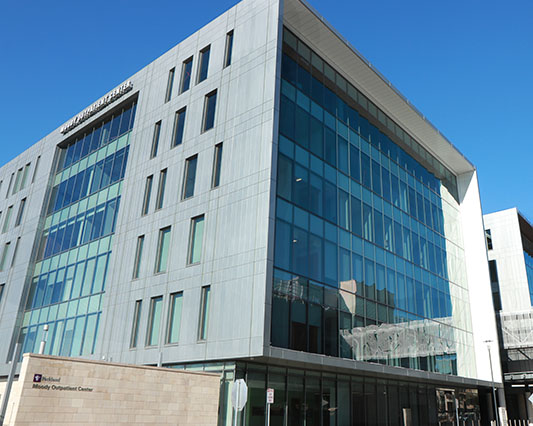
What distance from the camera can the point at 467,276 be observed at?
43.7m

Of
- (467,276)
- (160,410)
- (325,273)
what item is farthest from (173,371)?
(467,276)

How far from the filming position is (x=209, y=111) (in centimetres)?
2894

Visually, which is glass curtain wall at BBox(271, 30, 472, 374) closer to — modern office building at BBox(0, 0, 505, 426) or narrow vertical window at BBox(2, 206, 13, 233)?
modern office building at BBox(0, 0, 505, 426)

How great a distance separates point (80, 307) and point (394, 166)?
24028 mm

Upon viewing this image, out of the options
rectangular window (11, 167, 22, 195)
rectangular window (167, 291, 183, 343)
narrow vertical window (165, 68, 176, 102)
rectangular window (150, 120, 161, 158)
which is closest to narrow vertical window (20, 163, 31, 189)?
rectangular window (11, 167, 22, 195)

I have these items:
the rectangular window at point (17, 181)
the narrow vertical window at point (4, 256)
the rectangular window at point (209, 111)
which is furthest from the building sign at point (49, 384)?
the rectangular window at point (17, 181)

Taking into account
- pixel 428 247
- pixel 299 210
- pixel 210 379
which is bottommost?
pixel 210 379

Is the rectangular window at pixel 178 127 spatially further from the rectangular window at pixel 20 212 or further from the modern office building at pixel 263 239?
the rectangular window at pixel 20 212

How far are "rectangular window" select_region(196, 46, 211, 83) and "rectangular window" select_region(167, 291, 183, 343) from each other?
13.3m

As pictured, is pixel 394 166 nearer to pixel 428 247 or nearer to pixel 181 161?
pixel 428 247

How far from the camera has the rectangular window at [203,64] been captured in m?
30.3

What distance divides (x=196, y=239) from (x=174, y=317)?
13.7 ft

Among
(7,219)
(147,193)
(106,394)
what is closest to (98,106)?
(147,193)

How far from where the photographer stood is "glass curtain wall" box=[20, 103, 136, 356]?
3148 centimetres
